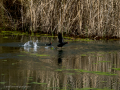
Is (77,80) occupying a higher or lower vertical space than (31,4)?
lower

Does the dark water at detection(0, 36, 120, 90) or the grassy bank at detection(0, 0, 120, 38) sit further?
the grassy bank at detection(0, 0, 120, 38)

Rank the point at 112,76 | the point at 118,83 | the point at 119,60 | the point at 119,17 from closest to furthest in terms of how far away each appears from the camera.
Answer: the point at 118,83
the point at 112,76
the point at 119,60
the point at 119,17

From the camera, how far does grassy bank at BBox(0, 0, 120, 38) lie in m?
14.4

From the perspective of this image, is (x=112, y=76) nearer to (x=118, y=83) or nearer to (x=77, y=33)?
(x=118, y=83)

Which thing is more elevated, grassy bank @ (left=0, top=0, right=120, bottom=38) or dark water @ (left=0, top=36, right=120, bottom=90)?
grassy bank @ (left=0, top=0, right=120, bottom=38)

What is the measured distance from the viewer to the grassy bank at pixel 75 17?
14.4 metres

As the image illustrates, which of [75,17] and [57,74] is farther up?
[75,17]

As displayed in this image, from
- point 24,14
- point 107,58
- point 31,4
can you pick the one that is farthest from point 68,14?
point 107,58

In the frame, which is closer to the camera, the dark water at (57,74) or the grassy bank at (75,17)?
the dark water at (57,74)

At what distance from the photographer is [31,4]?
15.9m

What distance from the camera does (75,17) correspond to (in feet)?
49.1

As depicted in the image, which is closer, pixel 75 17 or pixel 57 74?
pixel 57 74

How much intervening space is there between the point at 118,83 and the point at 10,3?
14.9 m

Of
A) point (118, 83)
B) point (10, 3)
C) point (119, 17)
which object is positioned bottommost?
point (118, 83)
